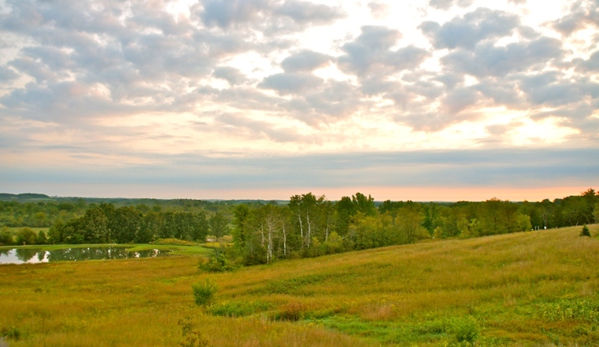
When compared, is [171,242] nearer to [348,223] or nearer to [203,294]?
[348,223]

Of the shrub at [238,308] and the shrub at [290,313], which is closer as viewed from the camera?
the shrub at [290,313]

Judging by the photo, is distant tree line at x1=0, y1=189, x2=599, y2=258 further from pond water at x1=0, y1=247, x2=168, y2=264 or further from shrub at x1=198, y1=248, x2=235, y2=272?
pond water at x1=0, y1=247, x2=168, y2=264

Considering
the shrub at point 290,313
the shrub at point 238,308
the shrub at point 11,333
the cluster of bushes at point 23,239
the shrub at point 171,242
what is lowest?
the shrub at point 171,242

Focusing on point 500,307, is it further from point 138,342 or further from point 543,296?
point 138,342

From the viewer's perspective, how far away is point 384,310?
14594 mm

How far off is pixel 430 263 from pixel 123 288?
27.6m

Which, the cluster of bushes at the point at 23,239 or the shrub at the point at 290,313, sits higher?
the shrub at the point at 290,313

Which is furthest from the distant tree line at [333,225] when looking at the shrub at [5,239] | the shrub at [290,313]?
the shrub at [5,239]

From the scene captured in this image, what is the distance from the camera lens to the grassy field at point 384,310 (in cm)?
1021

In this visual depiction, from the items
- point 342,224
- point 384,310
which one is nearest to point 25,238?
point 342,224

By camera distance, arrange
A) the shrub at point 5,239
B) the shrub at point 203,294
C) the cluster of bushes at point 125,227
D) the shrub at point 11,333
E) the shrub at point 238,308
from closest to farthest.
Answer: the shrub at point 11,333
the shrub at point 238,308
the shrub at point 203,294
the shrub at point 5,239
the cluster of bushes at point 125,227

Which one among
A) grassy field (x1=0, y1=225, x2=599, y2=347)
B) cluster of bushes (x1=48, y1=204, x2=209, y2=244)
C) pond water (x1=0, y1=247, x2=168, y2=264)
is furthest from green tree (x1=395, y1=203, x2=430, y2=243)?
cluster of bushes (x1=48, y1=204, x2=209, y2=244)

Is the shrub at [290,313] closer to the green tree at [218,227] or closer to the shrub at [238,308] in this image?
the shrub at [238,308]

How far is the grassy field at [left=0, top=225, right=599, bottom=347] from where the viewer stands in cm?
1021
